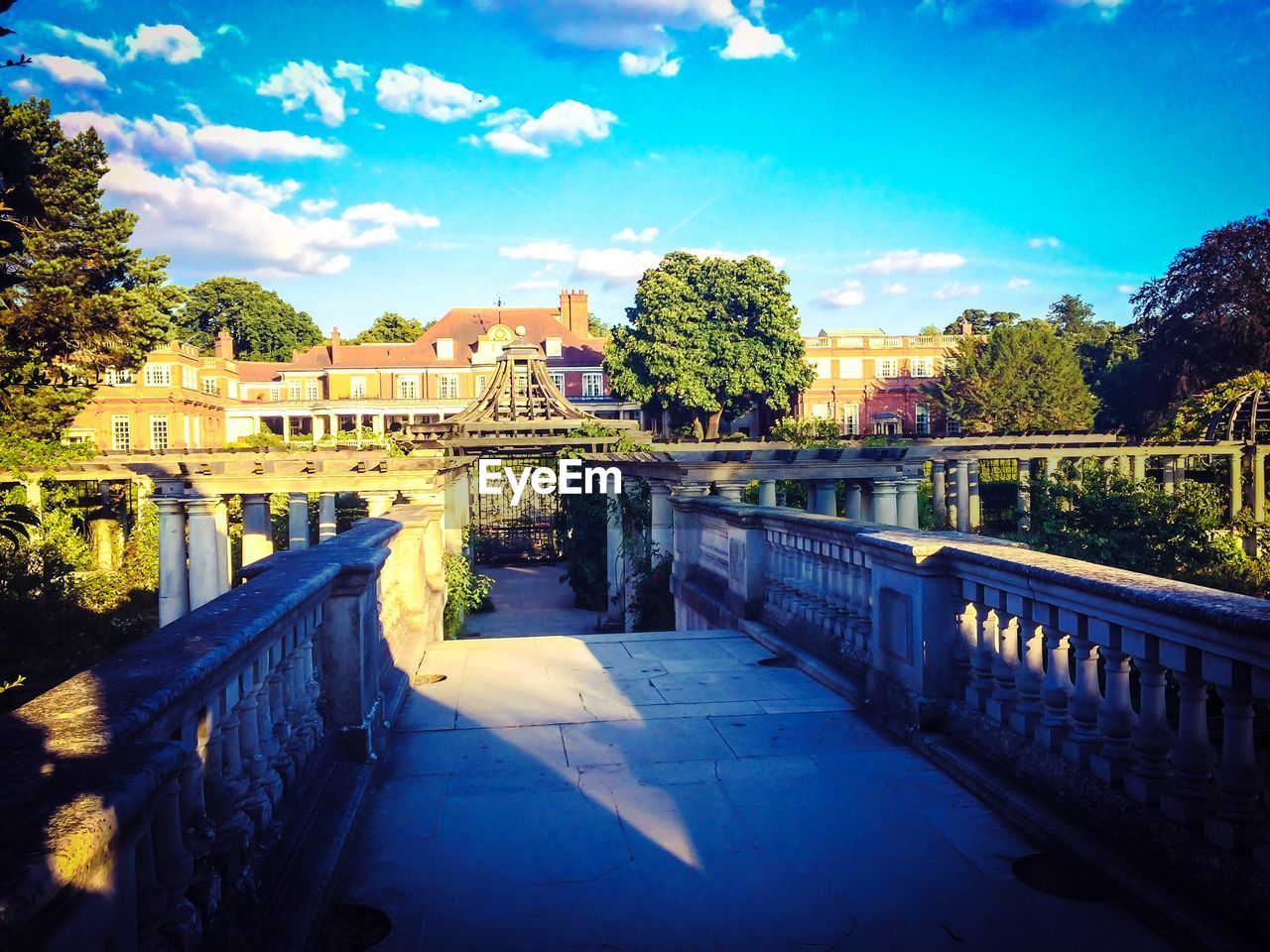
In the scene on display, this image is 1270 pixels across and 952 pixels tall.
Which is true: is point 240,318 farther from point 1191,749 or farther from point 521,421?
point 1191,749

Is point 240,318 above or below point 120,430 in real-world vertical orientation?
above

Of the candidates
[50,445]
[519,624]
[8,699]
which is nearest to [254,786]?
[8,699]

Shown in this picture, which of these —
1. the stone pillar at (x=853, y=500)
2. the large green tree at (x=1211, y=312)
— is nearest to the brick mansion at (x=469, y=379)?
the large green tree at (x=1211, y=312)

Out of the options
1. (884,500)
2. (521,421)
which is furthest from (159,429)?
(884,500)

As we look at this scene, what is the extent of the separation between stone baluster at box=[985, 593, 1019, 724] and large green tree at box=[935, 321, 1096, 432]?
50491 millimetres

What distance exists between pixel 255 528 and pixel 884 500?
13.5 m

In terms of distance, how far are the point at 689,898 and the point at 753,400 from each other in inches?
2025

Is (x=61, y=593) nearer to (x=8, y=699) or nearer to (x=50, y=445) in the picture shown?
(x=50, y=445)

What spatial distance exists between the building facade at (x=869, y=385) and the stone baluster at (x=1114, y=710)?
57539 mm

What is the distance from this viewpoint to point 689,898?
3023 mm

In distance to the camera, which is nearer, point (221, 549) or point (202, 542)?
point (202, 542)

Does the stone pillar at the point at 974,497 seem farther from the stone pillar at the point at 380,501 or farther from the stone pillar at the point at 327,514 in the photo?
the stone pillar at the point at 327,514

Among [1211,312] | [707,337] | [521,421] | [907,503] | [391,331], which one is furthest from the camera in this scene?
[391,331]

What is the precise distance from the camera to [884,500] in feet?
60.0
